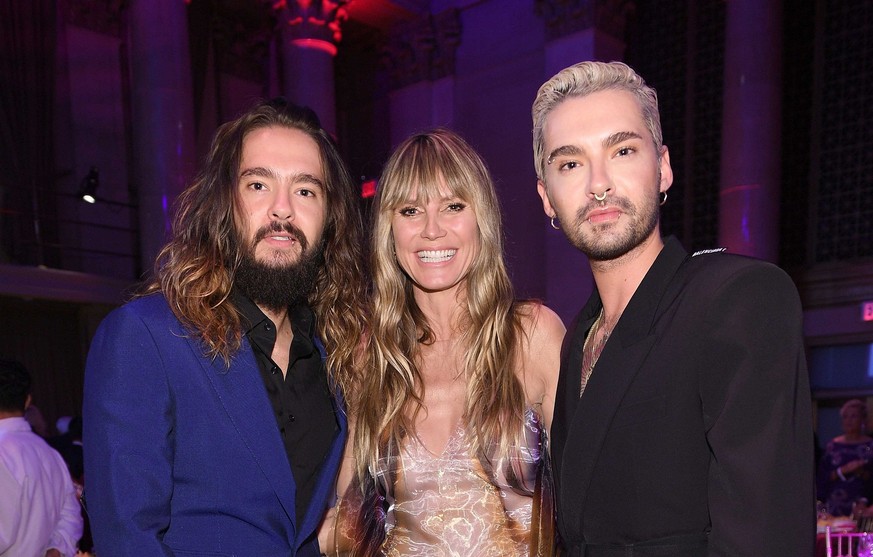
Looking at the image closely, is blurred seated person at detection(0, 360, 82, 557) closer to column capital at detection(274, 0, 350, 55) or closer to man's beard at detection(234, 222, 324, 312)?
man's beard at detection(234, 222, 324, 312)

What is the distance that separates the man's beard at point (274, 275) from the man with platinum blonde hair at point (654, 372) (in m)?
0.76

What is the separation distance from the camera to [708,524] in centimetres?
149

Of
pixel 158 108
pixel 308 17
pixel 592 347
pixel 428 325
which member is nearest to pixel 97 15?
pixel 308 17

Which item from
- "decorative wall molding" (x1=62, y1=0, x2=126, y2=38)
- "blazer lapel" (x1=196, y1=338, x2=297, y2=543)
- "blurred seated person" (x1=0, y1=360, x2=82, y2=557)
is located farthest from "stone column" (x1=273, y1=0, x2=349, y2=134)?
"blazer lapel" (x1=196, y1=338, x2=297, y2=543)

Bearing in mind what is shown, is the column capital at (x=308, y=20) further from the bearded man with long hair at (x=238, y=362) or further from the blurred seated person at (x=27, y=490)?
the bearded man with long hair at (x=238, y=362)

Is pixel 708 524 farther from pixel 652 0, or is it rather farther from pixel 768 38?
pixel 652 0

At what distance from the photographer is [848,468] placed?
17.7ft

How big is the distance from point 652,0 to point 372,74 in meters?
5.01

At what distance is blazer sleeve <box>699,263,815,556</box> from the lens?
131cm

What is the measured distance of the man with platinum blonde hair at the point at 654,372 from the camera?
1.33 metres

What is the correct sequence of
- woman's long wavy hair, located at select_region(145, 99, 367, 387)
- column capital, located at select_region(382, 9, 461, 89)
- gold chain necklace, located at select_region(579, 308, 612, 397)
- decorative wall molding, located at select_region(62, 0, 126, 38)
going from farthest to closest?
1. column capital, located at select_region(382, 9, 461, 89)
2. decorative wall molding, located at select_region(62, 0, 126, 38)
3. woman's long wavy hair, located at select_region(145, 99, 367, 387)
4. gold chain necklace, located at select_region(579, 308, 612, 397)

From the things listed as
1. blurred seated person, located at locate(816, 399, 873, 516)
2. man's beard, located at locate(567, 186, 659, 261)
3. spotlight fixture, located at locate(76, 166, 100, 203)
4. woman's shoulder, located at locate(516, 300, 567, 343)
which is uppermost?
spotlight fixture, located at locate(76, 166, 100, 203)

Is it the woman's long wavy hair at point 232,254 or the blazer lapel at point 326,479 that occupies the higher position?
the woman's long wavy hair at point 232,254

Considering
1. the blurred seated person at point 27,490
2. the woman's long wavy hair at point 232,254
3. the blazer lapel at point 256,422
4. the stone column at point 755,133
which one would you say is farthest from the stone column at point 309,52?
the blazer lapel at point 256,422
